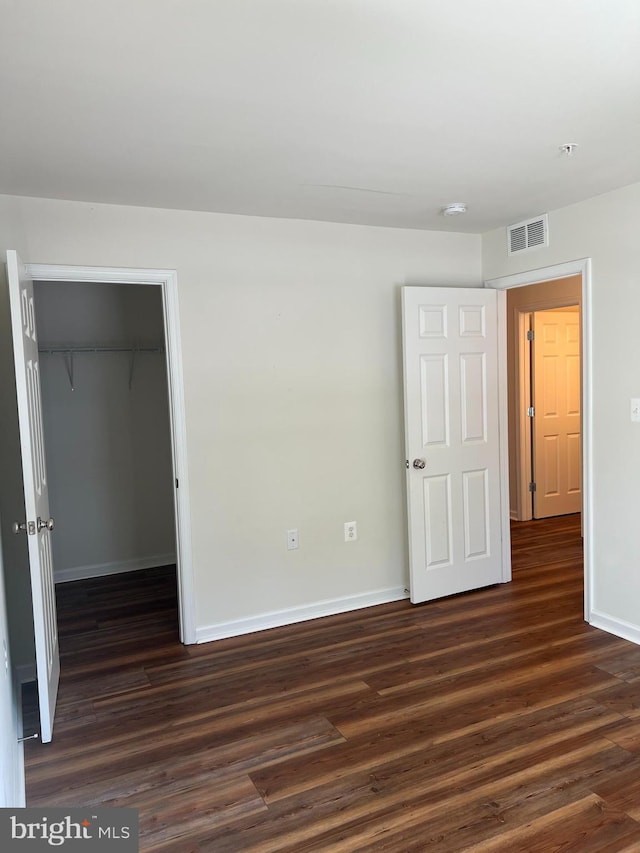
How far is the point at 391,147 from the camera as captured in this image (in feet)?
8.47

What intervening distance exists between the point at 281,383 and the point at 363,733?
196 centimetres

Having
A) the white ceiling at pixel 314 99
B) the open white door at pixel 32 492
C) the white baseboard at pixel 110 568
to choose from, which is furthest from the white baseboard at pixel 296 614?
the white ceiling at pixel 314 99

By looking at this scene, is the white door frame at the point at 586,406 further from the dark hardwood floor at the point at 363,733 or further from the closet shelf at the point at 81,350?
the closet shelf at the point at 81,350

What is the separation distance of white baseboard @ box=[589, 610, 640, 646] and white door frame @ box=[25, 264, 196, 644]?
7.67ft

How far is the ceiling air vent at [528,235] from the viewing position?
12.4 feet

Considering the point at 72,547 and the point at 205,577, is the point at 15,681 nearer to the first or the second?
the point at 205,577

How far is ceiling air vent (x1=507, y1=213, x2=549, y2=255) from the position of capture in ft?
12.4

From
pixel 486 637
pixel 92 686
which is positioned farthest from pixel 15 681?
pixel 486 637

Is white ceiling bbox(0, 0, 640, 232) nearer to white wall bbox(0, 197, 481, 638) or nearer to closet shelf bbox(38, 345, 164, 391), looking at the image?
white wall bbox(0, 197, 481, 638)

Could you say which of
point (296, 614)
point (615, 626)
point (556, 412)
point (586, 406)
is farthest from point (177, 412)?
point (556, 412)

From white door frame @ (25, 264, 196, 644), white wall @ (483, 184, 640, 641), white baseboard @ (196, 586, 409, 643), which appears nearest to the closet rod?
white door frame @ (25, 264, 196, 644)

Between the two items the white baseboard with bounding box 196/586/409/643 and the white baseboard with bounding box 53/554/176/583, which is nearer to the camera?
the white baseboard with bounding box 196/586/409/643

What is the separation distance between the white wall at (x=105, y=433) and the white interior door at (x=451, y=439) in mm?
2247

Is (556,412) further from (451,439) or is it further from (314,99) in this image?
(314,99)
